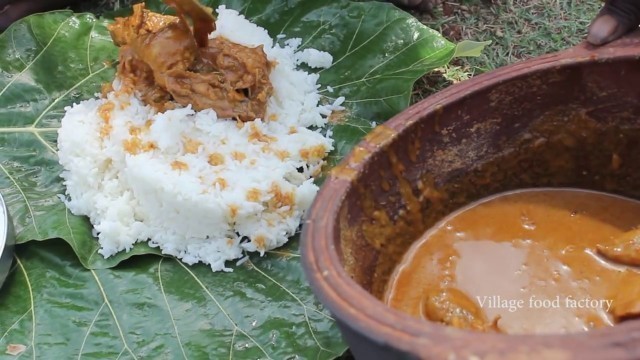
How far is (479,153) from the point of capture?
2.41m

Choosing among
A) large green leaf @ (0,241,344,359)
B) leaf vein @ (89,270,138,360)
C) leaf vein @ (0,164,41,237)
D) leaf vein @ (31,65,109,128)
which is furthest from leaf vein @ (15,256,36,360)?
leaf vein @ (31,65,109,128)

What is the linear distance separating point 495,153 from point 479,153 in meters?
0.06

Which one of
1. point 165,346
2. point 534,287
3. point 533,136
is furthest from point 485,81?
point 165,346

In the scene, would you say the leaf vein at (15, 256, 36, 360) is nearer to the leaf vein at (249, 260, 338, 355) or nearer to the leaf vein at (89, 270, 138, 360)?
the leaf vein at (89, 270, 138, 360)

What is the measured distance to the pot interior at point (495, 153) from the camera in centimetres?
221

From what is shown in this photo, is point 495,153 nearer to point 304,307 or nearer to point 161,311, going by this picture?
point 304,307

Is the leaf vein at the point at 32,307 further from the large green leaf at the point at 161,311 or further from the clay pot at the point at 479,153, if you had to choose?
the clay pot at the point at 479,153

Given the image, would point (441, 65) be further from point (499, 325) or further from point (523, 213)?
point (499, 325)

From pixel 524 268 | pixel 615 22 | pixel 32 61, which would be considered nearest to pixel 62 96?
pixel 32 61

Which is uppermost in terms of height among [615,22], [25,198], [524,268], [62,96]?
[615,22]

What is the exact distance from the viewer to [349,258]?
207cm

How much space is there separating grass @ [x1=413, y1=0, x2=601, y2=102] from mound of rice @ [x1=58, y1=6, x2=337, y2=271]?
28.5 inches

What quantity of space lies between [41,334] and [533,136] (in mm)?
1981

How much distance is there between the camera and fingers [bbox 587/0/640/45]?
7.41ft
